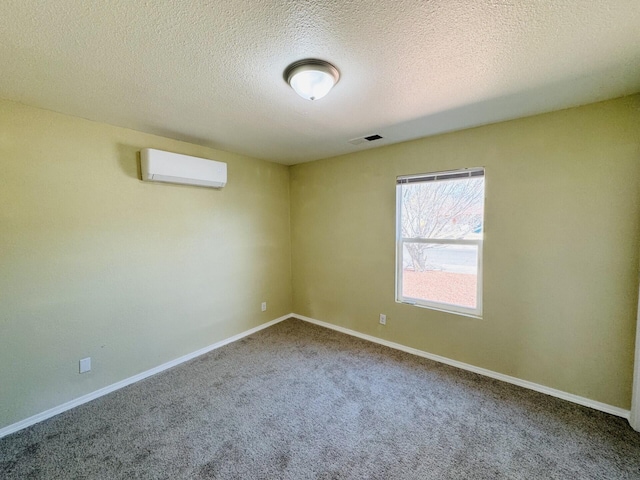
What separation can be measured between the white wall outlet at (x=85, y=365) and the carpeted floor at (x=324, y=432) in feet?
0.90

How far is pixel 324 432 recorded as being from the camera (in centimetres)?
185

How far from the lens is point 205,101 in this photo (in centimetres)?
193

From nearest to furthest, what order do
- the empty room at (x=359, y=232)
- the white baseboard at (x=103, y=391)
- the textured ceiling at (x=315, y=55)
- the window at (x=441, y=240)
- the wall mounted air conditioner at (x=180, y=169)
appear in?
1. the textured ceiling at (x=315, y=55)
2. the empty room at (x=359, y=232)
3. the white baseboard at (x=103, y=391)
4. the wall mounted air conditioner at (x=180, y=169)
5. the window at (x=441, y=240)

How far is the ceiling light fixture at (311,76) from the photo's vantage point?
4.85 ft

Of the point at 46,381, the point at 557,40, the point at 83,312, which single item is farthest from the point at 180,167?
the point at 557,40

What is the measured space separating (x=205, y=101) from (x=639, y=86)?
2.97m

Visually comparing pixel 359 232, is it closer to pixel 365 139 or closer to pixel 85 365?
pixel 365 139

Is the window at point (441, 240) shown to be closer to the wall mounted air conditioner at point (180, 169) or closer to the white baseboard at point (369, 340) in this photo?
the white baseboard at point (369, 340)

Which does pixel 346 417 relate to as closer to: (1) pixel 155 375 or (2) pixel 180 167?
(1) pixel 155 375

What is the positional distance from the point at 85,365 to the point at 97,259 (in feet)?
2.92

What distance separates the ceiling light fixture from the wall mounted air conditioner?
1539mm

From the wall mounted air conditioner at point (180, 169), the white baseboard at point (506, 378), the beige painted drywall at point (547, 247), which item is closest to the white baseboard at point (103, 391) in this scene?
the white baseboard at point (506, 378)

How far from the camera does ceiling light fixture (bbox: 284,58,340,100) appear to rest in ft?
4.85

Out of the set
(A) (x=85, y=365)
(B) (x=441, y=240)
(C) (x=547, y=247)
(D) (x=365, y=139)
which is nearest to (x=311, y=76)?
(D) (x=365, y=139)
